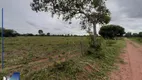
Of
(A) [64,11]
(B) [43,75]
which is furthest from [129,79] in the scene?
(A) [64,11]

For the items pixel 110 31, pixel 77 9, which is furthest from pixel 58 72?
pixel 110 31

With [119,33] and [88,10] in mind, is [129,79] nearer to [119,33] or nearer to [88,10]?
[88,10]

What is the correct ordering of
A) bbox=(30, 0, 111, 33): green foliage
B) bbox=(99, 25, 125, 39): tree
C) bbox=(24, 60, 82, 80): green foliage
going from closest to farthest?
bbox=(24, 60, 82, 80): green foliage → bbox=(30, 0, 111, 33): green foliage → bbox=(99, 25, 125, 39): tree

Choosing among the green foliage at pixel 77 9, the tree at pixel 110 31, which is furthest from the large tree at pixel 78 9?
the tree at pixel 110 31

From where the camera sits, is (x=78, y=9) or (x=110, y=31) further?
(x=110, y=31)

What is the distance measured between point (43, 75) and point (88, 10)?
11284mm

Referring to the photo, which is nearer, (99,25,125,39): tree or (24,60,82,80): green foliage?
(24,60,82,80): green foliage

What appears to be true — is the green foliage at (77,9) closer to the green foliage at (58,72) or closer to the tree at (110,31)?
the green foliage at (58,72)

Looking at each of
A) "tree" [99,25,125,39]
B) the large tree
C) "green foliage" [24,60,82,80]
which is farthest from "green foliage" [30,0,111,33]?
"tree" [99,25,125,39]

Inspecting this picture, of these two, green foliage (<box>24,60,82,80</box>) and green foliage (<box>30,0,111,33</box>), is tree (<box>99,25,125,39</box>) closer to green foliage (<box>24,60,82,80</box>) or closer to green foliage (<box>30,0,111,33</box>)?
green foliage (<box>30,0,111,33</box>)

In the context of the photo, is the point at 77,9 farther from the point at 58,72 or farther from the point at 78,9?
the point at 58,72

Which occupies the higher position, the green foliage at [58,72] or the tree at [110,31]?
the tree at [110,31]

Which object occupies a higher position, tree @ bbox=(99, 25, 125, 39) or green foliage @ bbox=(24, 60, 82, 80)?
tree @ bbox=(99, 25, 125, 39)

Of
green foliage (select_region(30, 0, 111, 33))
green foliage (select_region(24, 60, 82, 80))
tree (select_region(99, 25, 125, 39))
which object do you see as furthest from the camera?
tree (select_region(99, 25, 125, 39))
